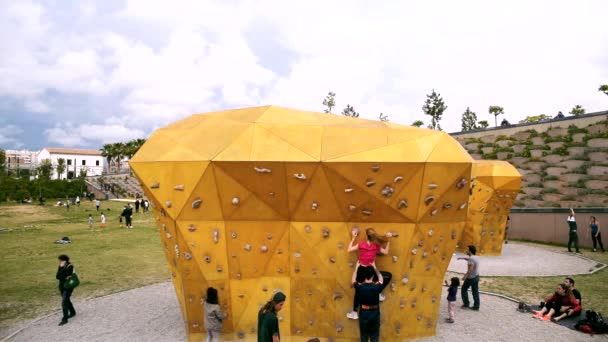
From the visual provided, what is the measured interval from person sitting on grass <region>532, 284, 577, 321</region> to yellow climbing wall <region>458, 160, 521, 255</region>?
989 centimetres

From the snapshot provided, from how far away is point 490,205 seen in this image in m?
21.3

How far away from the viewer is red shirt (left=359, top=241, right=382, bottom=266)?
9.38 m

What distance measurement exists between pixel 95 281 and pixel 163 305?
519 centimetres

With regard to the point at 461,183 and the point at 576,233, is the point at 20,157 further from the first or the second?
the point at 461,183

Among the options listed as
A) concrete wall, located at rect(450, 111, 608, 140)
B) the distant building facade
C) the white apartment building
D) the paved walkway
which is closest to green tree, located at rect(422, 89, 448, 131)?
concrete wall, located at rect(450, 111, 608, 140)

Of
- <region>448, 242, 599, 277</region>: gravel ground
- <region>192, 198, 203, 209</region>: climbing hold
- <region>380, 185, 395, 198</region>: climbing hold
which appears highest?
<region>380, 185, 395, 198</region>: climbing hold

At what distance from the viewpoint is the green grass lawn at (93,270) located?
13.6 meters

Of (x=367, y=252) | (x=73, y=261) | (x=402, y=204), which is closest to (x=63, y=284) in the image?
(x=367, y=252)

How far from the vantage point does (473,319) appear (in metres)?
11.4

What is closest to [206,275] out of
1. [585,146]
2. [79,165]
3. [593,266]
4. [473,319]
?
[473,319]

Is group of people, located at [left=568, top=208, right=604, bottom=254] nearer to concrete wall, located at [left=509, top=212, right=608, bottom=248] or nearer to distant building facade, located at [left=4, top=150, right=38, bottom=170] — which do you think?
concrete wall, located at [left=509, top=212, right=608, bottom=248]

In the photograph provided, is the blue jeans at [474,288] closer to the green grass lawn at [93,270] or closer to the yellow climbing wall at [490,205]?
the green grass lawn at [93,270]

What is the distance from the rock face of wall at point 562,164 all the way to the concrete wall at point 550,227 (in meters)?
4.13

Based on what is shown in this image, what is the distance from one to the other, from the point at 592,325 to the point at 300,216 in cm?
791
